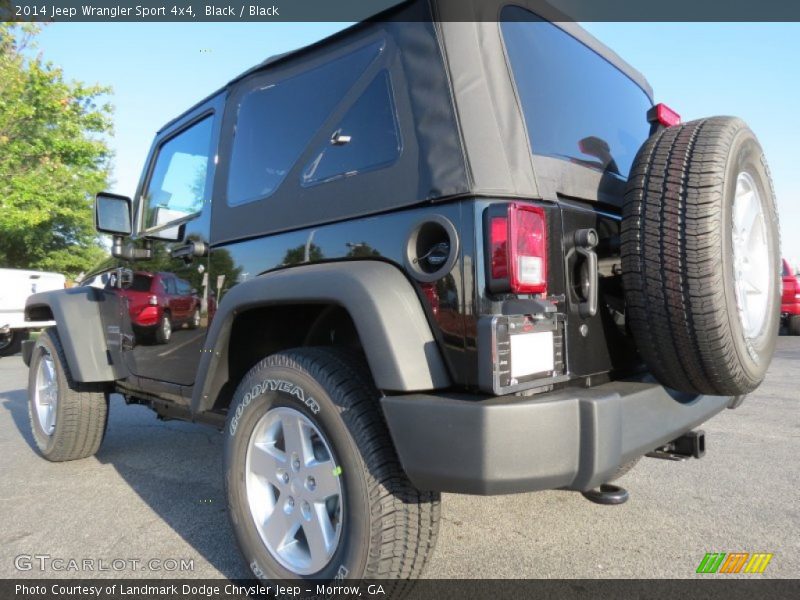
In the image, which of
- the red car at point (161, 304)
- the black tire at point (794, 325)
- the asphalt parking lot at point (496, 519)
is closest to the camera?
the asphalt parking lot at point (496, 519)

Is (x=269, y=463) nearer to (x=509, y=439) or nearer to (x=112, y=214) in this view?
(x=509, y=439)

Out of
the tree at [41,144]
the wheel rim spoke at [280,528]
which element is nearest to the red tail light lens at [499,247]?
the wheel rim spoke at [280,528]

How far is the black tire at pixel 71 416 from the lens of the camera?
3.69 meters

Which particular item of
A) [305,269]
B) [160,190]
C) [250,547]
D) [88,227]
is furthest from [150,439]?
[88,227]

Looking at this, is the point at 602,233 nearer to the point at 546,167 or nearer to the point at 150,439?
the point at 546,167

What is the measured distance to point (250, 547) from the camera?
2.04 m

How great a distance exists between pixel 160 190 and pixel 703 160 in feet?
9.53

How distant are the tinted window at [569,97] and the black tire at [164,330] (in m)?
2.09

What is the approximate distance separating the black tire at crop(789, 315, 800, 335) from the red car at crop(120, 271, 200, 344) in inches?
484

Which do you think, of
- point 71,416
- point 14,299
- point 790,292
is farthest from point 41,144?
point 790,292

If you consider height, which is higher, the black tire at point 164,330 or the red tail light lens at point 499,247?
the red tail light lens at point 499,247

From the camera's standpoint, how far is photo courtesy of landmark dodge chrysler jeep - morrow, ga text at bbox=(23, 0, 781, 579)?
1.60m

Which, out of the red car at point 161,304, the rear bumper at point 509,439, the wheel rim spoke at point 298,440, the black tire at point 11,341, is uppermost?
the red car at point 161,304

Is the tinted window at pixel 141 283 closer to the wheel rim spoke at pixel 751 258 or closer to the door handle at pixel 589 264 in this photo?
the door handle at pixel 589 264
